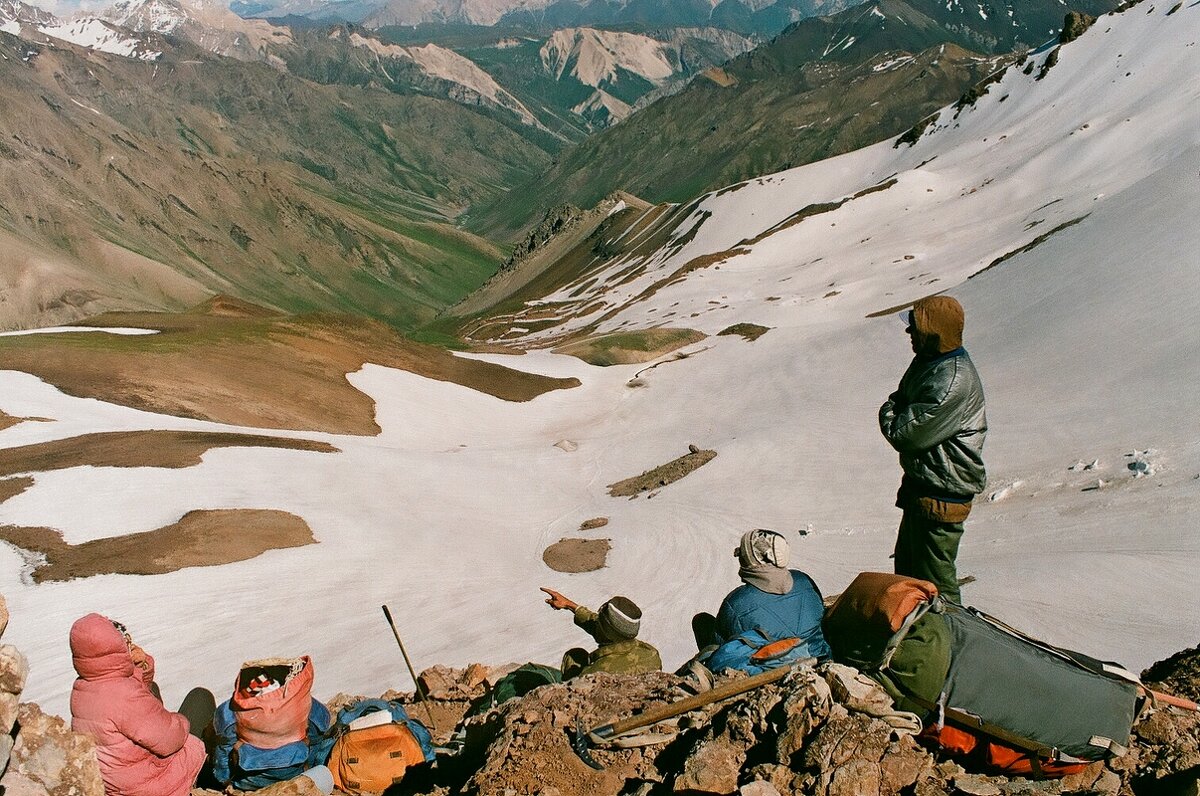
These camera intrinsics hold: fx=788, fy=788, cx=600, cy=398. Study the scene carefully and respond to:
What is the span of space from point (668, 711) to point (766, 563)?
2.09 metres

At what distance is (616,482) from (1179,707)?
89.3 feet

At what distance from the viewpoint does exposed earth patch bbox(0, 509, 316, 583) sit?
2114 centimetres

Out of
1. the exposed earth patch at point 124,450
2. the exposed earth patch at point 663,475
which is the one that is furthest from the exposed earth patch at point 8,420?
the exposed earth patch at point 663,475

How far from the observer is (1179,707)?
7.10m

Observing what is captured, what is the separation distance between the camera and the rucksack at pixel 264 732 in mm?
8484

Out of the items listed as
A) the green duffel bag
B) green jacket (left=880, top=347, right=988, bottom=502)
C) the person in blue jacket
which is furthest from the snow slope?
the person in blue jacket

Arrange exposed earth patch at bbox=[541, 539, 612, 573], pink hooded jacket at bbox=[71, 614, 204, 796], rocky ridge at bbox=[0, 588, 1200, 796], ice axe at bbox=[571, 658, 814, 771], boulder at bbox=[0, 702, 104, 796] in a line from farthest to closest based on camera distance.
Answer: exposed earth patch at bbox=[541, 539, 612, 573]
pink hooded jacket at bbox=[71, 614, 204, 796]
ice axe at bbox=[571, 658, 814, 771]
boulder at bbox=[0, 702, 104, 796]
rocky ridge at bbox=[0, 588, 1200, 796]

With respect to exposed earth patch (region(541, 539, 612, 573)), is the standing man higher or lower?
higher

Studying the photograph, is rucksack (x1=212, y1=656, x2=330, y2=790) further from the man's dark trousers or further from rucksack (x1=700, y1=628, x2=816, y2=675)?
the man's dark trousers

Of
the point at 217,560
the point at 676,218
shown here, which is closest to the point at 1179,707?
the point at 217,560

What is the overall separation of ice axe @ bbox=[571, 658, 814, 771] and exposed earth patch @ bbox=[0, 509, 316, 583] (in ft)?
59.9

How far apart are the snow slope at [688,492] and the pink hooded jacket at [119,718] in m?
8.10

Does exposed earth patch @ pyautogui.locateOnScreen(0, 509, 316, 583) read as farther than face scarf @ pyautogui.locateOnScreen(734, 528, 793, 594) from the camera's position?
Yes

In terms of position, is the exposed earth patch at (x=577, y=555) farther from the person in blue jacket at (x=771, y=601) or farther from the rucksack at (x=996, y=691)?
the rucksack at (x=996, y=691)
